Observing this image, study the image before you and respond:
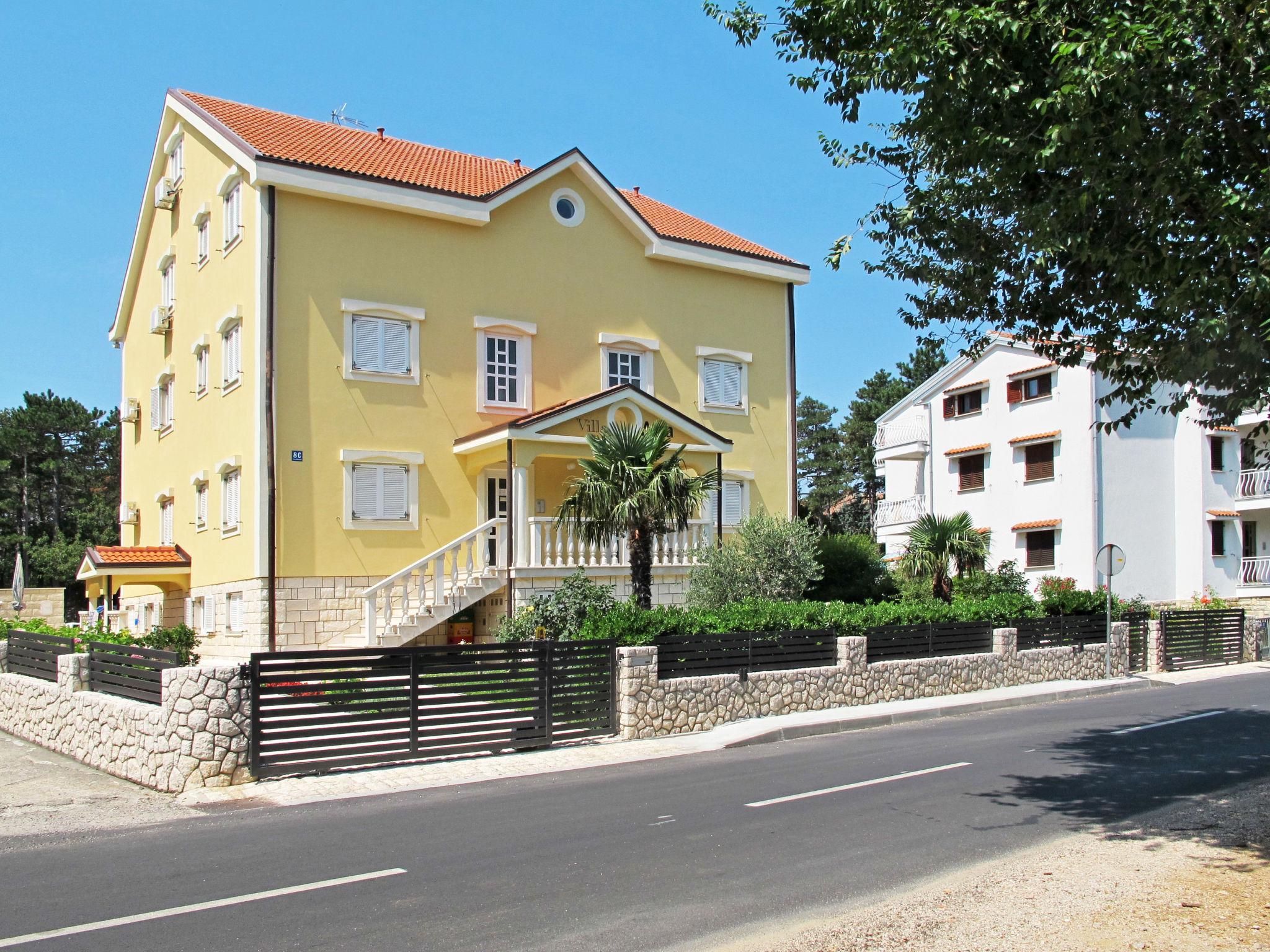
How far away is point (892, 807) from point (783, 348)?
2114 centimetres

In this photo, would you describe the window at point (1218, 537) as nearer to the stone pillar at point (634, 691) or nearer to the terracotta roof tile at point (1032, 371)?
the terracotta roof tile at point (1032, 371)

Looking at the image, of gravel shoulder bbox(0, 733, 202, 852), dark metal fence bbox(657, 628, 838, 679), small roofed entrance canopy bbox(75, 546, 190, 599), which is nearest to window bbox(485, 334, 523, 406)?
small roofed entrance canopy bbox(75, 546, 190, 599)

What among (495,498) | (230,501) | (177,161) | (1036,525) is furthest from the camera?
(1036,525)

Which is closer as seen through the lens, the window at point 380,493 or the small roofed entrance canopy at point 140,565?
the window at point 380,493

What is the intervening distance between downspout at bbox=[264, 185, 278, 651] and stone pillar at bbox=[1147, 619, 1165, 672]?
19.9 m

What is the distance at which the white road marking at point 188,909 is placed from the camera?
6492 mm

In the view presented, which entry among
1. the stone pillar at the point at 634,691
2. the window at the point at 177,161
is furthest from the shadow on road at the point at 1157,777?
the window at the point at 177,161

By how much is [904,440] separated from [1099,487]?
1016 centimetres

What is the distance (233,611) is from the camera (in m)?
22.9

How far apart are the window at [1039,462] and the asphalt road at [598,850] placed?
2669cm

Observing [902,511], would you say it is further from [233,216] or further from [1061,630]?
[233,216]

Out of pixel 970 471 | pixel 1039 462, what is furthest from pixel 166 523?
pixel 970 471

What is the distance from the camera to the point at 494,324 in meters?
24.9

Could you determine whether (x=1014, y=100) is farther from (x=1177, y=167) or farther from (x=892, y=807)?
(x=892, y=807)
